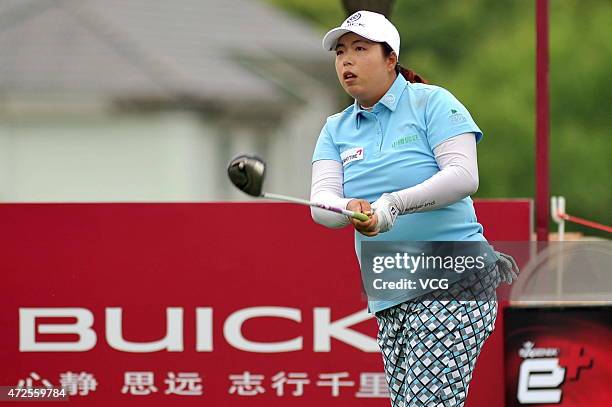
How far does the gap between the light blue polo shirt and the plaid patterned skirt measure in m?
0.10

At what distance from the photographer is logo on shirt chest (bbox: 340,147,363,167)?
4.93m

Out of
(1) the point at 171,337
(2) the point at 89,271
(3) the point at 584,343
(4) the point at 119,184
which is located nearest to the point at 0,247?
(2) the point at 89,271

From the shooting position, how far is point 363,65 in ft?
16.1

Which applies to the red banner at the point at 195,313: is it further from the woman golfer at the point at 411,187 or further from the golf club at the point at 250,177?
the golf club at the point at 250,177

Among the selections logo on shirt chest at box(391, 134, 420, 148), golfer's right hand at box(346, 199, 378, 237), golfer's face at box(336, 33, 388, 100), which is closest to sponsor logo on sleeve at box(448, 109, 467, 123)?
logo on shirt chest at box(391, 134, 420, 148)

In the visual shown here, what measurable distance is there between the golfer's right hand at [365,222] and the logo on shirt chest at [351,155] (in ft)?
0.63

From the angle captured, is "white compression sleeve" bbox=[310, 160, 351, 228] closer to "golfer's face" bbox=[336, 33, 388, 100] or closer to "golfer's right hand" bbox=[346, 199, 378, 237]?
"golfer's right hand" bbox=[346, 199, 378, 237]

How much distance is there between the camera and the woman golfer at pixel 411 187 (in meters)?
4.79

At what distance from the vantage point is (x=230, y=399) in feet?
21.7

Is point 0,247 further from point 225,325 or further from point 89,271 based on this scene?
point 225,325

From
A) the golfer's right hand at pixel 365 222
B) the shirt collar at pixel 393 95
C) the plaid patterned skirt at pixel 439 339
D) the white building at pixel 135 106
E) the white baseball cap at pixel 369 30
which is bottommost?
the plaid patterned skirt at pixel 439 339

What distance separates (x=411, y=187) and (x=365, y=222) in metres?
0.24

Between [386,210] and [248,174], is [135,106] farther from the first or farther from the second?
[386,210]

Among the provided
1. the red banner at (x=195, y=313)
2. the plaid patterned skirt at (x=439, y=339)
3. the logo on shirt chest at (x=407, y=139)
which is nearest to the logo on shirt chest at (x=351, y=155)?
the logo on shirt chest at (x=407, y=139)
